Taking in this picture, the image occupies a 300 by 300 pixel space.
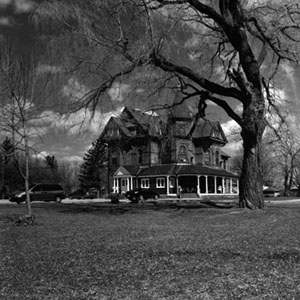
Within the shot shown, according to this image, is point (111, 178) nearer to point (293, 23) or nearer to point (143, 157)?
point (143, 157)

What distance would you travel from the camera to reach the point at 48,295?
5688 mm

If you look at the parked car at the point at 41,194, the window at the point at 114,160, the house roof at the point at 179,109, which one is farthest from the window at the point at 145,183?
the house roof at the point at 179,109

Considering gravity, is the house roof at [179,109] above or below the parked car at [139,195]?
above

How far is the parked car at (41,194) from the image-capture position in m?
38.0

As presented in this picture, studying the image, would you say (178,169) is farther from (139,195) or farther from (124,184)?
(139,195)

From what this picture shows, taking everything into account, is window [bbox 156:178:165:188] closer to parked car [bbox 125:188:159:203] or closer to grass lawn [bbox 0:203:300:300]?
parked car [bbox 125:188:159:203]

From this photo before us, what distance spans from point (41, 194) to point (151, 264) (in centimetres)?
3308

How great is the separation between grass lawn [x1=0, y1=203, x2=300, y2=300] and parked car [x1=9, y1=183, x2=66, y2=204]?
1015 inches

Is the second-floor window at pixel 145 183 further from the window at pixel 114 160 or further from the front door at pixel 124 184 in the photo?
the window at pixel 114 160

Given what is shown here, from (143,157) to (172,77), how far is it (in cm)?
3392

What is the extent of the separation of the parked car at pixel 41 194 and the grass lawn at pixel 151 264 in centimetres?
2578

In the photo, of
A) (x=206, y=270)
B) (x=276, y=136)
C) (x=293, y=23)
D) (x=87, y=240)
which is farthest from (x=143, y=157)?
(x=206, y=270)

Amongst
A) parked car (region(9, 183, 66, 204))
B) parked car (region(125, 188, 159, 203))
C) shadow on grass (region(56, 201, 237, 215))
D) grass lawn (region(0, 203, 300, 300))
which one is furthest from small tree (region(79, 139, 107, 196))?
grass lawn (region(0, 203, 300, 300))

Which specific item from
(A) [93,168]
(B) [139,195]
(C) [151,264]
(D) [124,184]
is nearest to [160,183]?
(D) [124,184]
